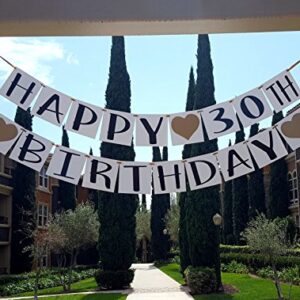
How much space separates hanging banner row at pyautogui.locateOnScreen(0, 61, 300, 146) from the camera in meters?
3.30

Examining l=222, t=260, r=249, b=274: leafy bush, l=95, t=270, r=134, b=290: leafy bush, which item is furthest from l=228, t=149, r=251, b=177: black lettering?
l=222, t=260, r=249, b=274: leafy bush

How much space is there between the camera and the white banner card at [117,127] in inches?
131

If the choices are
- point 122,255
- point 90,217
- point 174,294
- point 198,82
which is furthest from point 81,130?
point 90,217

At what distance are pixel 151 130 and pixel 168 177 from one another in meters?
0.33

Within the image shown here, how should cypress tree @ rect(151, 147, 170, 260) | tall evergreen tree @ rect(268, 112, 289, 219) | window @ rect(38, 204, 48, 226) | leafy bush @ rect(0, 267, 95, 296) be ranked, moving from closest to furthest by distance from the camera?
leafy bush @ rect(0, 267, 95, 296) → window @ rect(38, 204, 48, 226) → tall evergreen tree @ rect(268, 112, 289, 219) → cypress tree @ rect(151, 147, 170, 260)

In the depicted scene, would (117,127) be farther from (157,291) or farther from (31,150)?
(157,291)

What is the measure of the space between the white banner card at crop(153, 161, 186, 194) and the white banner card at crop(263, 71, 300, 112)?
2.45ft

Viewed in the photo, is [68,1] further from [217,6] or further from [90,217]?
[90,217]

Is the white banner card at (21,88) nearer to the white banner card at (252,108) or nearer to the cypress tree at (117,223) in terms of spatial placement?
the white banner card at (252,108)

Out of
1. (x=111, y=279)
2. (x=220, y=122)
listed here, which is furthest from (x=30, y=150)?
(x=111, y=279)

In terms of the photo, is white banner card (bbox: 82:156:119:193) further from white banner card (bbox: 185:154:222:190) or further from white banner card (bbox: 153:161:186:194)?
white banner card (bbox: 185:154:222:190)

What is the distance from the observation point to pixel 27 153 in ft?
10.6

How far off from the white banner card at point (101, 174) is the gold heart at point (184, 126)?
467mm

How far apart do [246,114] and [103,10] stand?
1.16 m
